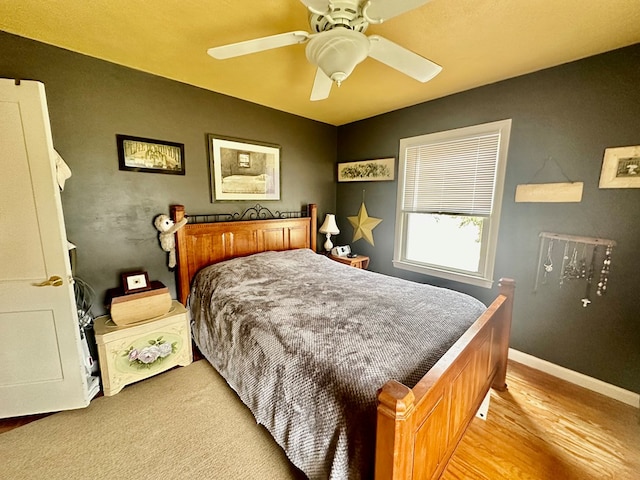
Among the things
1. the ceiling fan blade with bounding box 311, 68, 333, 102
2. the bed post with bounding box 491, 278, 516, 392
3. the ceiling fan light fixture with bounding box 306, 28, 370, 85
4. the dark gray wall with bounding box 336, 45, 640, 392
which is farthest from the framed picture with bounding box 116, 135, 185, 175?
the bed post with bounding box 491, 278, 516, 392

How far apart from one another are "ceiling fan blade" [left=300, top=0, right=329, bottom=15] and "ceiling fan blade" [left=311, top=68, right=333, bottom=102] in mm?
470

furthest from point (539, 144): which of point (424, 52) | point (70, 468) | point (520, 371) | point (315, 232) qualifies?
point (70, 468)

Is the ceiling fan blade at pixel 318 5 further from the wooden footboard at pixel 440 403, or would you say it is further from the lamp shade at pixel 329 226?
the lamp shade at pixel 329 226

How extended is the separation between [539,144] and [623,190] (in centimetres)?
65

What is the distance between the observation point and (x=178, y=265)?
256cm

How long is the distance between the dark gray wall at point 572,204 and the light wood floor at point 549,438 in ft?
1.14

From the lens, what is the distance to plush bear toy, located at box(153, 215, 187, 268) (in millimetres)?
2408

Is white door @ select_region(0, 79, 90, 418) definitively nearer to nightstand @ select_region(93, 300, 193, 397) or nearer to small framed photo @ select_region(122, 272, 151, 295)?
nightstand @ select_region(93, 300, 193, 397)

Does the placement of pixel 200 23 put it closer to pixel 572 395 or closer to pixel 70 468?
pixel 70 468

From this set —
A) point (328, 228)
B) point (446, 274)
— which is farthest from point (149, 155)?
point (446, 274)

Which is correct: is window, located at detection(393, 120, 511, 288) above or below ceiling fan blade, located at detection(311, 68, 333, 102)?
below

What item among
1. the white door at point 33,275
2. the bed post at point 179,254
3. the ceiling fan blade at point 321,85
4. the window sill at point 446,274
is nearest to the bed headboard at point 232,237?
the bed post at point 179,254

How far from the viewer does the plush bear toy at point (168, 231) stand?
7.90 feet

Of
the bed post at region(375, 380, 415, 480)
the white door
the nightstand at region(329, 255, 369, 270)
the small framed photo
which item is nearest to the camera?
the bed post at region(375, 380, 415, 480)
